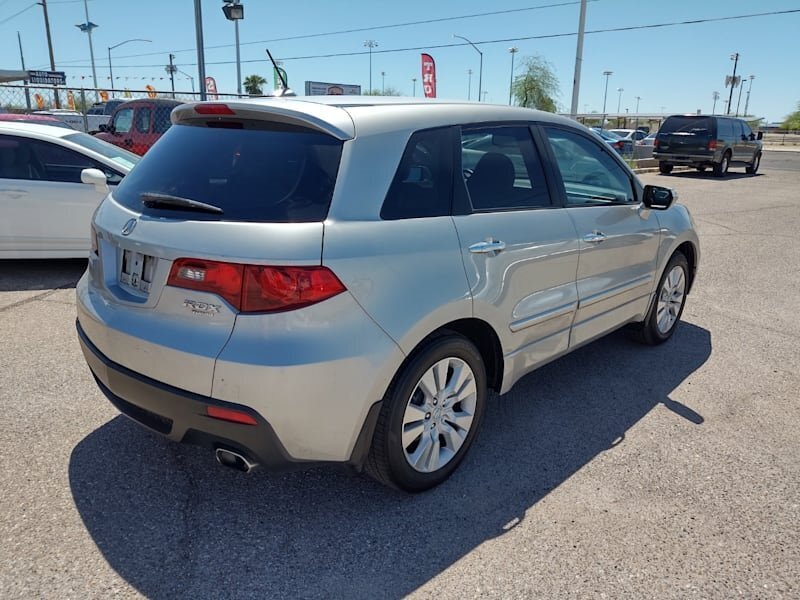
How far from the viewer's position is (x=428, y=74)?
87.6 feet

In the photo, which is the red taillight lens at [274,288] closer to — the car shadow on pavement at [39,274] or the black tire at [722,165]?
the car shadow on pavement at [39,274]

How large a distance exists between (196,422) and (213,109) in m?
1.36

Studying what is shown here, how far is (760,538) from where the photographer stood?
2656 mm

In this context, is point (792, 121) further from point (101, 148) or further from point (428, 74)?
point (101, 148)

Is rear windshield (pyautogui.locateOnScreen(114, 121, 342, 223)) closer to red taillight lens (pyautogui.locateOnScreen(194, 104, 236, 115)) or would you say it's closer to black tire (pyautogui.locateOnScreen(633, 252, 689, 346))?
red taillight lens (pyautogui.locateOnScreen(194, 104, 236, 115))

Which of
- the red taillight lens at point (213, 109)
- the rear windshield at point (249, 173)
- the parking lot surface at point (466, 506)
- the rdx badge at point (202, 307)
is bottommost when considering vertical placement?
the parking lot surface at point (466, 506)

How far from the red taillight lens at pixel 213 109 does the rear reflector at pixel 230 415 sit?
1276 millimetres

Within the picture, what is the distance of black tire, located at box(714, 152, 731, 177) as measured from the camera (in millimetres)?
20406

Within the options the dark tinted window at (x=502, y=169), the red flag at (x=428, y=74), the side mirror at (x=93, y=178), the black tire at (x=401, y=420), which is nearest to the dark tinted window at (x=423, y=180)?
the dark tinted window at (x=502, y=169)

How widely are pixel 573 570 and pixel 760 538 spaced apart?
0.90 m

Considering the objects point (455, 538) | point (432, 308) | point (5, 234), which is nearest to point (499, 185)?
point (432, 308)

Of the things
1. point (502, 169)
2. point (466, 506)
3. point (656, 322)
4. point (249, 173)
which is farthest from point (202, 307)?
point (656, 322)

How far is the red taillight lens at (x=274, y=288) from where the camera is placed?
2.20 meters

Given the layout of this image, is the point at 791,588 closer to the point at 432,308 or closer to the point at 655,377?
the point at 432,308
